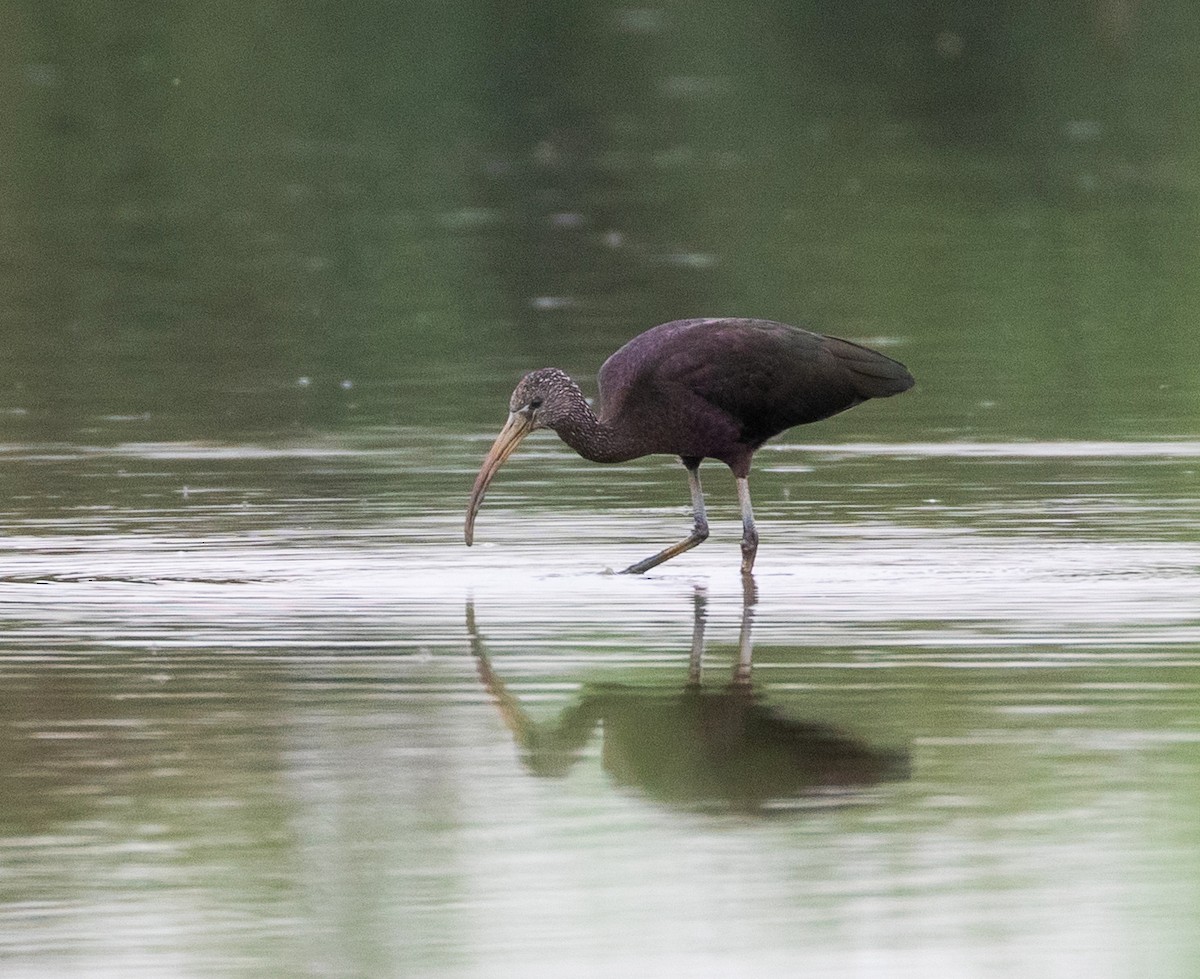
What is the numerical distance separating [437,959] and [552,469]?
28.3 feet

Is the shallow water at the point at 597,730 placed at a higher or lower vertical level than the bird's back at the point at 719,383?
lower

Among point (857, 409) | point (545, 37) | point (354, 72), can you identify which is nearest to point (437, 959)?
point (857, 409)

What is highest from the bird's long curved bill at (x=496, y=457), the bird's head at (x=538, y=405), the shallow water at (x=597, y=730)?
the bird's head at (x=538, y=405)

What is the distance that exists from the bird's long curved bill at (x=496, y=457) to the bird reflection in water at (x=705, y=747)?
7.81 feet

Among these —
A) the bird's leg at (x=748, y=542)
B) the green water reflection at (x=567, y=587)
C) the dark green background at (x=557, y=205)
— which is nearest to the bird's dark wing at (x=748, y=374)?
the green water reflection at (x=567, y=587)

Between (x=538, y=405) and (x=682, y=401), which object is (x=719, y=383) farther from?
(x=538, y=405)

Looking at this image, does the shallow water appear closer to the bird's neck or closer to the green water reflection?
the green water reflection

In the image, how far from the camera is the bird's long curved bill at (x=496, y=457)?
39.7ft

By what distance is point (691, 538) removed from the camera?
12219 millimetres

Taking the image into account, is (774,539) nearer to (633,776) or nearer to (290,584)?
(290,584)

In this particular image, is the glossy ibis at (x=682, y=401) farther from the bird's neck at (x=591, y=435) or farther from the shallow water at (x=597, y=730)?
the shallow water at (x=597, y=730)

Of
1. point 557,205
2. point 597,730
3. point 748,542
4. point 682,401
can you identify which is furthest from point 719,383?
point 557,205

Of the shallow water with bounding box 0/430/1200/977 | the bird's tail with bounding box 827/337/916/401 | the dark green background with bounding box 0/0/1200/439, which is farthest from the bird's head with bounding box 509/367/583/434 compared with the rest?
the dark green background with bounding box 0/0/1200/439

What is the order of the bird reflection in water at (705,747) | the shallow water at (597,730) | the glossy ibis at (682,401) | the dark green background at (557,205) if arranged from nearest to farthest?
1. the shallow water at (597,730)
2. the bird reflection in water at (705,747)
3. the glossy ibis at (682,401)
4. the dark green background at (557,205)
